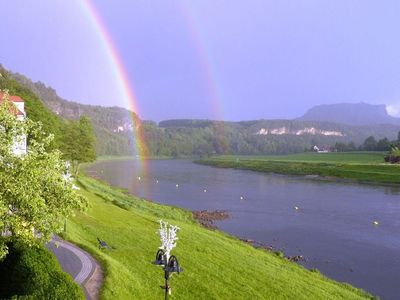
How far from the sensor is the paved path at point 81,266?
19.5 m

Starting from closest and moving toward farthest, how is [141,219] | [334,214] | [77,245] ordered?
[77,245] → [141,219] → [334,214]

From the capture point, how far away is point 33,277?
15.8 metres

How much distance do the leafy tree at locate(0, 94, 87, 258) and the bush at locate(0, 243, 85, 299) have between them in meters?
0.77

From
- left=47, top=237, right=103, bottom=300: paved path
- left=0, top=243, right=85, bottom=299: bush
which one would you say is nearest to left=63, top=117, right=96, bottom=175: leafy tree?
left=47, top=237, right=103, bottom=300: paved path

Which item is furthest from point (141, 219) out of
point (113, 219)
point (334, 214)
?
point (334, 214)

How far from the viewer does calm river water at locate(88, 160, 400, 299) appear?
38075 millimetres

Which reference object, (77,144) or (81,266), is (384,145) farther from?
(81,266)

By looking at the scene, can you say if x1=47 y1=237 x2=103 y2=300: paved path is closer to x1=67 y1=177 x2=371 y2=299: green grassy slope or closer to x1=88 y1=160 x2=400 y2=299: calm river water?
x1=67 y1=177 x2=371 y2=299: green grassy slope

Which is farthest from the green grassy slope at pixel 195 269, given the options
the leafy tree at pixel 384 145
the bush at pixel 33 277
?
the leafy tree at pixel 384 145

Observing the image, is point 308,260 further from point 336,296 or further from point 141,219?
point 141,219

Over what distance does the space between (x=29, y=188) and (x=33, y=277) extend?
3134mm

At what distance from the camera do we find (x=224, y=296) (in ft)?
75.9

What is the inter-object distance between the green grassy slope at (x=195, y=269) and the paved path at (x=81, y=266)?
1.57 ft

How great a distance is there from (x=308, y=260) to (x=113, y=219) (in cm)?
1722
